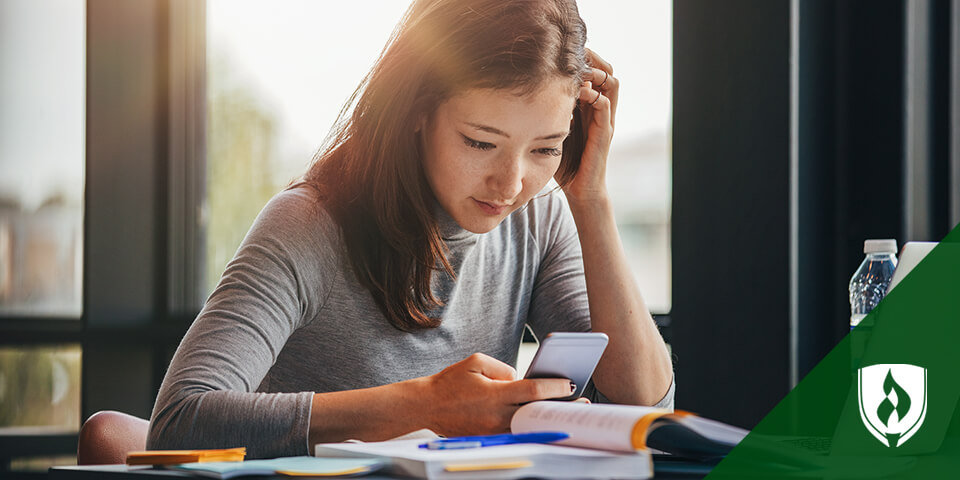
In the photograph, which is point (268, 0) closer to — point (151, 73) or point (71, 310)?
point (151, 73)

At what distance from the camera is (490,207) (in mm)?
1224

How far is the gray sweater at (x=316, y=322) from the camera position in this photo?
0.94 m

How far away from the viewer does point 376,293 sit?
123 centimetres

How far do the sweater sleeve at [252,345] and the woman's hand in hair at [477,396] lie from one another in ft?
0.48

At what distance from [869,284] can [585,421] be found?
3.10 feet

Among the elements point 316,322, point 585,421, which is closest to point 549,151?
point 316,322

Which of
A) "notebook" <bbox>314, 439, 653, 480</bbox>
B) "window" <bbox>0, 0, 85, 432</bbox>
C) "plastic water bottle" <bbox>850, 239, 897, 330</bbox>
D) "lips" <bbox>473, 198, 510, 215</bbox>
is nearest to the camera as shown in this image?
"notebook" <bbox>314, 439, 653, 480</bbox>

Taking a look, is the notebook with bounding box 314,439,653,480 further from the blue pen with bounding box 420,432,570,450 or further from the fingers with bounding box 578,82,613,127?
the fingers with bounding box 578,82,613,127

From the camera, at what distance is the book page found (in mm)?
693

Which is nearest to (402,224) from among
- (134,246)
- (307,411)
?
(307,411)

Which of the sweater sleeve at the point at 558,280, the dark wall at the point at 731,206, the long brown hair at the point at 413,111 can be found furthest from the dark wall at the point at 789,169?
the long brown hair at the point at 413,111

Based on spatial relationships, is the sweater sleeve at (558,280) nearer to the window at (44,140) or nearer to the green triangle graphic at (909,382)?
the green triangle graphic at (909,382)

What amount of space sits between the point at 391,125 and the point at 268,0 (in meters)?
1.81

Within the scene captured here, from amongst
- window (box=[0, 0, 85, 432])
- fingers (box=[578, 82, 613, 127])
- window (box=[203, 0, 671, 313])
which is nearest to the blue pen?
fingers (box=[578, 82, 613, 127])
